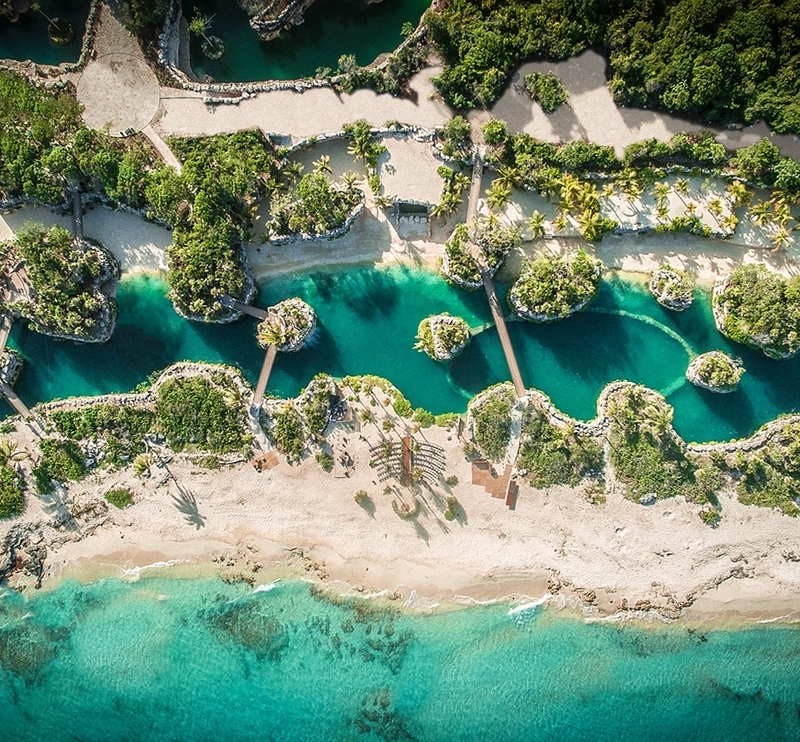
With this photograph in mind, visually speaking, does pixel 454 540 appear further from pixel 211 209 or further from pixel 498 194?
pixel 211 209

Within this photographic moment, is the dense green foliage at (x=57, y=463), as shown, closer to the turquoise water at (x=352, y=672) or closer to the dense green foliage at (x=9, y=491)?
the dense green foliage at (x=9, y=491)

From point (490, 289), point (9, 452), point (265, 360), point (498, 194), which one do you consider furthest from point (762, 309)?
point (9, 452)

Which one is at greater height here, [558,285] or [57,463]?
[558,285]

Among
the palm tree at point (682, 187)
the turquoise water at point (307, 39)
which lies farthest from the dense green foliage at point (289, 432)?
the palm tree at point (682, 187)

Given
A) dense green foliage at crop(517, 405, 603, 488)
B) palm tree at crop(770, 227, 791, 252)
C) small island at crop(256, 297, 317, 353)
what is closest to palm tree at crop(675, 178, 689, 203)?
palm tree at crop(770, 227, 791, 252)

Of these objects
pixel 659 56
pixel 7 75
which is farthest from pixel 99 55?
pixel 659 56

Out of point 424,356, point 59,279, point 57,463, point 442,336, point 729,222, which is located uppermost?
point 59,279

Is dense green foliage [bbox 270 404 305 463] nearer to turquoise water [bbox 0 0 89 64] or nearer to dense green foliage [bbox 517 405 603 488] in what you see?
dense green foliage [bbox 517 405 603 488]
